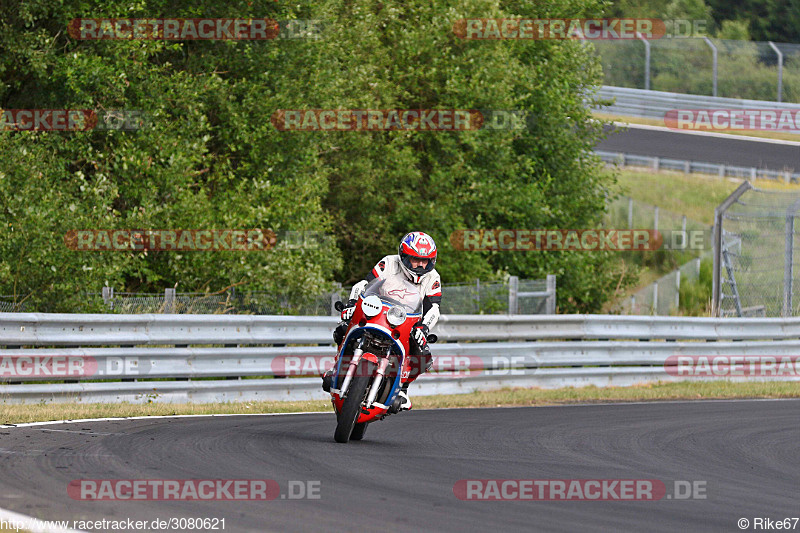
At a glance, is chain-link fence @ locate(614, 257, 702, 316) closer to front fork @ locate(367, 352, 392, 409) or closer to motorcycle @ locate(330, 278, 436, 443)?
motorcycle @ locate(330, 278, 436, 443)

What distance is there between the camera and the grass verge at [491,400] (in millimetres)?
10883

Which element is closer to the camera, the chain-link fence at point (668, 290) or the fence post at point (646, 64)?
the chain-link fence at point (668, 290)

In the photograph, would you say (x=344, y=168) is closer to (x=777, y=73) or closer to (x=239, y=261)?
(x=239, y=261)

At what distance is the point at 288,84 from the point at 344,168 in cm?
385

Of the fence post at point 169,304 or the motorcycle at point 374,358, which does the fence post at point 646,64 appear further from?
the motorcycle at point 374,358

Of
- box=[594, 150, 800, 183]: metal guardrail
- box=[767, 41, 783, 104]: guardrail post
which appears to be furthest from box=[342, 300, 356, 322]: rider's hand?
box=[767, 41, 783, 104]: guardrail post

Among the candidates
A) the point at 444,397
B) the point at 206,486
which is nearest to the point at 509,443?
the point at 206,486

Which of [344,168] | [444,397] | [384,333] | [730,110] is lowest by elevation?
[444,397]

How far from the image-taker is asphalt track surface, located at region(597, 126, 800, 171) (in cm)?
3856

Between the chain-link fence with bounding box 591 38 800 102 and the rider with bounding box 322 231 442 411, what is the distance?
3086cm

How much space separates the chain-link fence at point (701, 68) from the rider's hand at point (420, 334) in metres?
31.1

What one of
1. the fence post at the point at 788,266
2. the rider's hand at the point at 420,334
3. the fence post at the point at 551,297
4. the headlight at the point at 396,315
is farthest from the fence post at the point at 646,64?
the headlight at the point at 396,315

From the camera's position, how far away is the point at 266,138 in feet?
72.3

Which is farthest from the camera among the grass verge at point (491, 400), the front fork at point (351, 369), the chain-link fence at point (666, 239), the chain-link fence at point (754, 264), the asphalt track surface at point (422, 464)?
the chain-link fence at point (666, 239)
